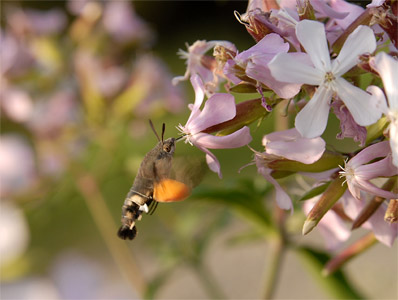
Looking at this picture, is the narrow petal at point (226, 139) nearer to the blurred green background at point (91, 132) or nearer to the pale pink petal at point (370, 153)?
the pale pink petal at point (370, 153)

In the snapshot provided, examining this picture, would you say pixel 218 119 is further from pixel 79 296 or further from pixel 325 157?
pixel 79 296

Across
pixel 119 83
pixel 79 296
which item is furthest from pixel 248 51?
pixel 79 296

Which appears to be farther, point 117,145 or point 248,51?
point 117,145

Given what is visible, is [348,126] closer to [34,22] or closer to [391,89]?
[391,89]

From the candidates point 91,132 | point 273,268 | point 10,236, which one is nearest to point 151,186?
point 273,268

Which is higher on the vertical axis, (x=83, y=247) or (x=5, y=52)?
(x=5, y=52)

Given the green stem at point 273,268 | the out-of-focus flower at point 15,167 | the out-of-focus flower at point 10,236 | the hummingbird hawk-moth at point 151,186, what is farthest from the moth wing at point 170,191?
the out-of-focus flower at point 10,236
